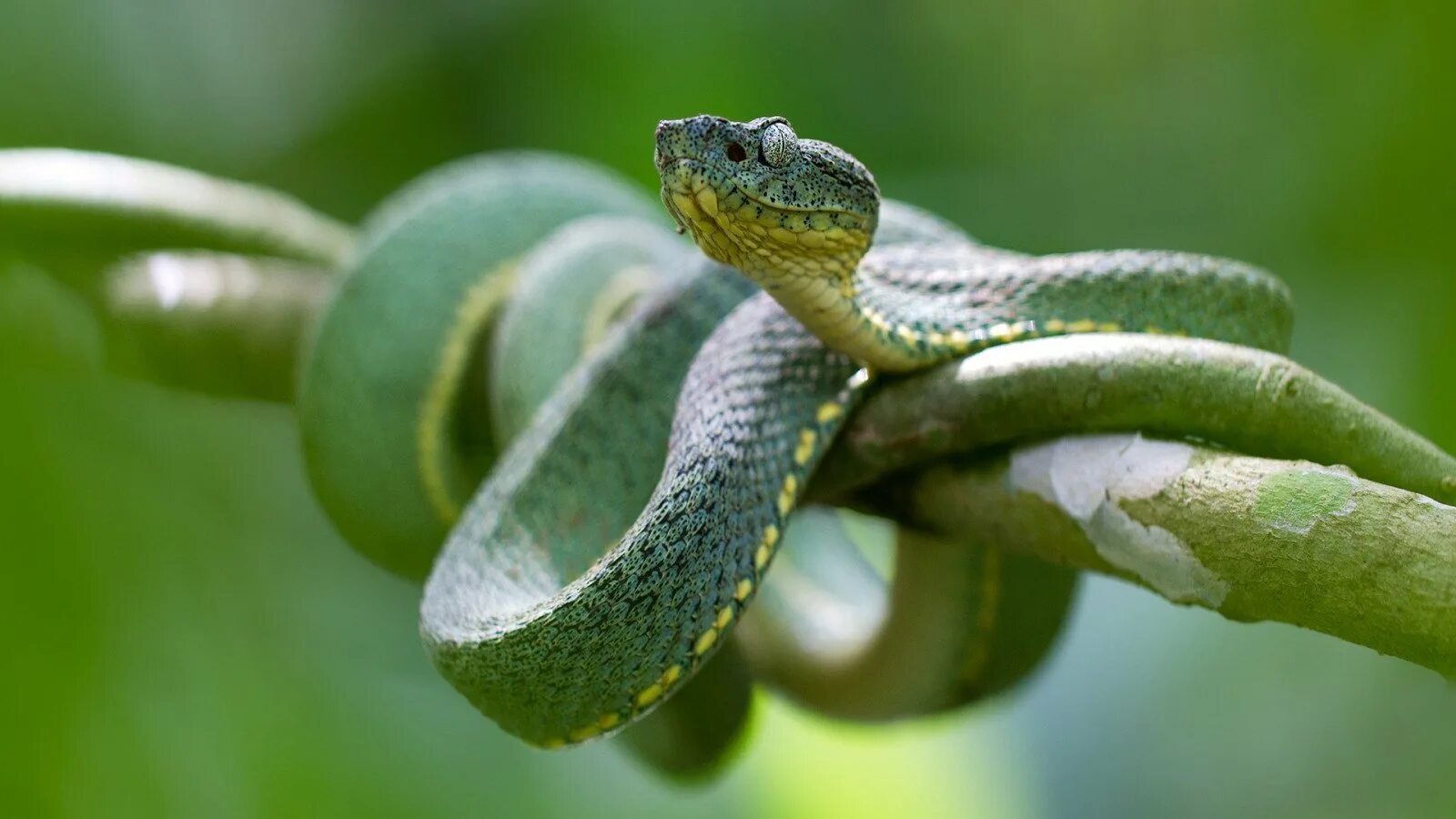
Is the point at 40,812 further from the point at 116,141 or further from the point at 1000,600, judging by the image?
the point at 116,141

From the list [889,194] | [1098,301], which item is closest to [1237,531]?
[1098,301]

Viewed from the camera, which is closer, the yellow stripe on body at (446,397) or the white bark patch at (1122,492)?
the white bark patch at (1122,492)

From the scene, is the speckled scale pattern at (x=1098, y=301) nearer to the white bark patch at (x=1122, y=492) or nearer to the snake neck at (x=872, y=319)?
the snake neck at (x=872, y=319)

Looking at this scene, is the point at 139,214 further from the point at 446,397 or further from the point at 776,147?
the point at 776,147

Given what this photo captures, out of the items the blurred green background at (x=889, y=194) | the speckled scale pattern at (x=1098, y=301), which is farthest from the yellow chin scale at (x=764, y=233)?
the blurred green background at (x=889, y=194)

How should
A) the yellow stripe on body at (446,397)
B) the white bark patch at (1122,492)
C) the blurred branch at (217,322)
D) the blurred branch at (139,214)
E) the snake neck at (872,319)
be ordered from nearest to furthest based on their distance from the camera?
1. the white bark patch at (1122,492)
2. the snake neck at (872,319)
3. the yellow stripe on body at (446,397)
4. the blurred branch at (139,214)
5. the blurred branch at (217,322)

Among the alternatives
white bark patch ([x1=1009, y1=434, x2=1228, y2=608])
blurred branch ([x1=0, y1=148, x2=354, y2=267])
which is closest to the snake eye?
white bark patch ([x1=1009, y1=434, x2=1228, y2=608])
